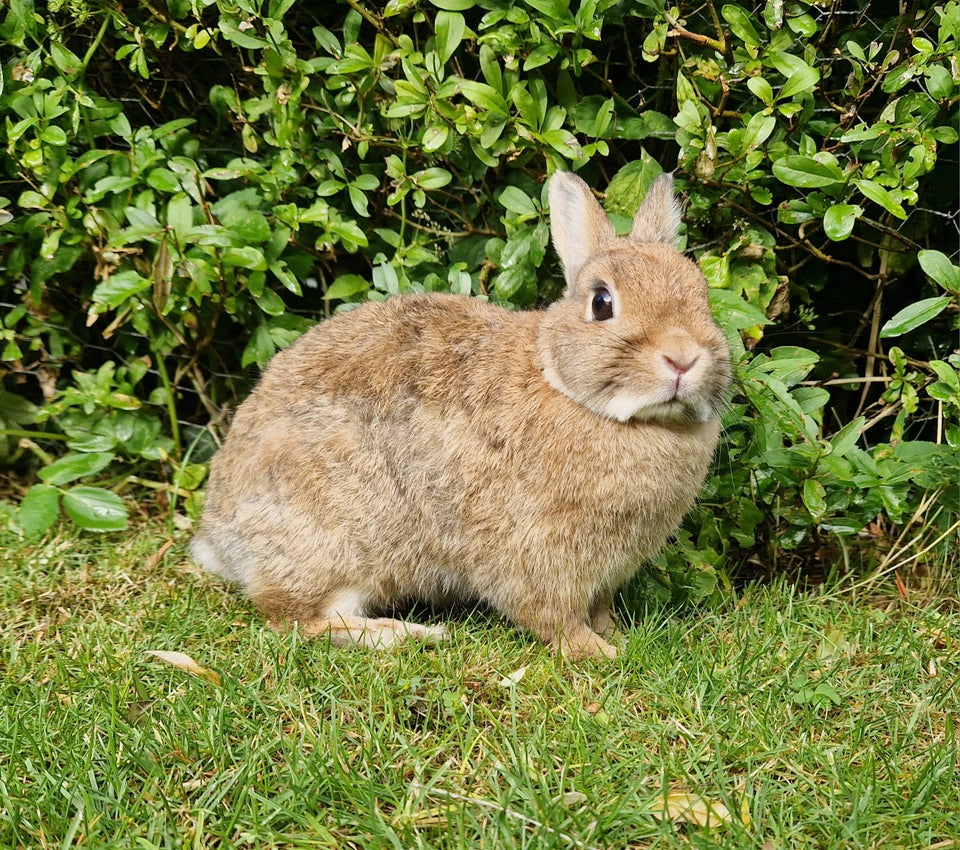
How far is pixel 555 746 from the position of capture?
2594 mm

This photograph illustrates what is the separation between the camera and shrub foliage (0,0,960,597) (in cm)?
334

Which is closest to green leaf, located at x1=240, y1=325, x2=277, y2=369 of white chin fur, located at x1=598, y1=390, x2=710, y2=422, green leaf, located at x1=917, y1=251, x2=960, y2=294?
white chin fur, located at x1=598, y1=390, x2=710, y2=422

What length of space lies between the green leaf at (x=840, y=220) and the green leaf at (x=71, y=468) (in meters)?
2.74

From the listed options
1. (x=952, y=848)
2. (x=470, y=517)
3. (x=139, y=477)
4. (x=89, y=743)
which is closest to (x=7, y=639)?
(x=89, y=743)

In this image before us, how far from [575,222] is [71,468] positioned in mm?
2076

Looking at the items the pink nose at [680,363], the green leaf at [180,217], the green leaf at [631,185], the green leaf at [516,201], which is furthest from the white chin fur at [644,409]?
the green leaf at [180,217]

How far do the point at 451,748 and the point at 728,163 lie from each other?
205 centimetres

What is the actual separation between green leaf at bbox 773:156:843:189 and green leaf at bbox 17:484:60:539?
2747 mm

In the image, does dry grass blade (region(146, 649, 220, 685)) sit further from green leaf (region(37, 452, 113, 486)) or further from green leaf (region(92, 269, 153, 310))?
green leaf (region(92, 269, 153, 310))

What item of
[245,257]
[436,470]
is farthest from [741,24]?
[245,257]

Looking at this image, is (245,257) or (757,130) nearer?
(757,130)

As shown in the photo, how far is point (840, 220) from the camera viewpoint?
10.7 feet

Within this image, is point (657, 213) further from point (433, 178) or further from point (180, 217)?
point (180, 217)

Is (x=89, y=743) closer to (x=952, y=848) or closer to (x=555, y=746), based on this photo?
(x=555, y=746)
